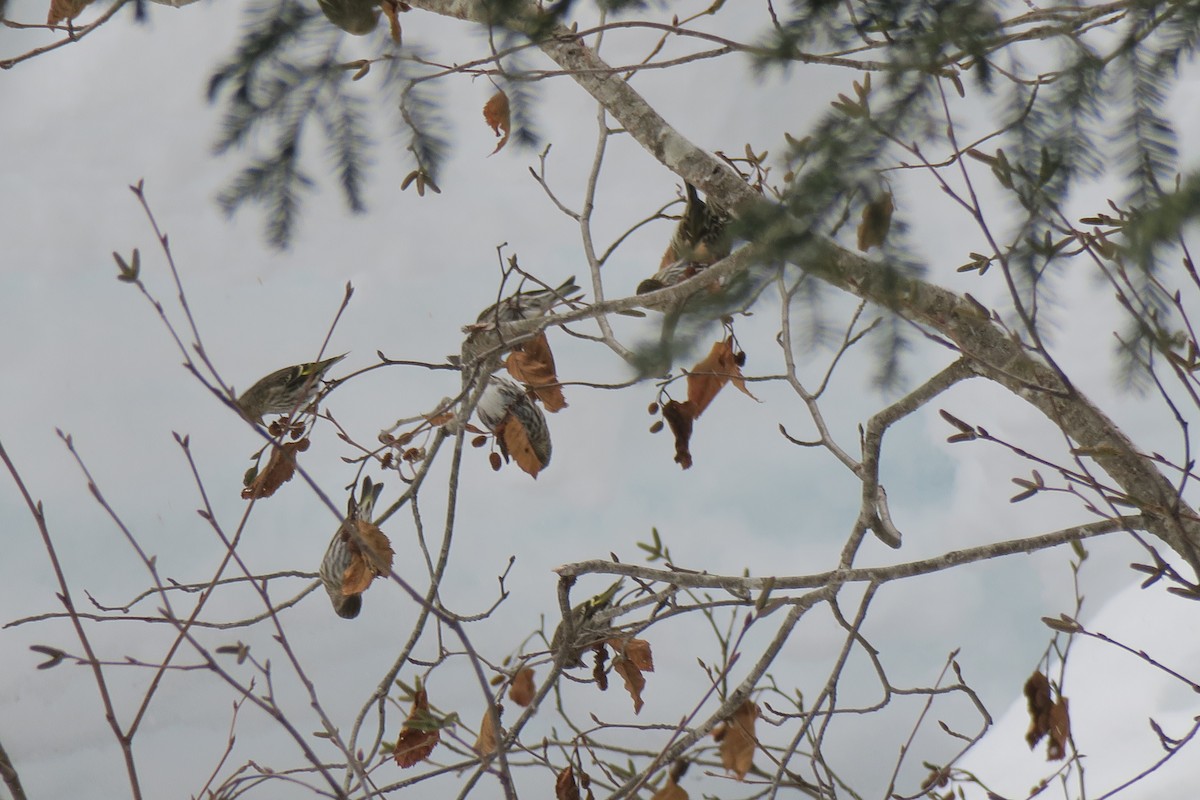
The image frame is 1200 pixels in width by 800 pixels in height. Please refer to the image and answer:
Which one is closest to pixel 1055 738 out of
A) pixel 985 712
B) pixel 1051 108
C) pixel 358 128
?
pixel 985 712

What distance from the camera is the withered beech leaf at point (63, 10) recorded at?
1857mm

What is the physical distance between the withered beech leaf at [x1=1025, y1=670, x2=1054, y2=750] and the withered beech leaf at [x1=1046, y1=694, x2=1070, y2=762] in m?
0.01

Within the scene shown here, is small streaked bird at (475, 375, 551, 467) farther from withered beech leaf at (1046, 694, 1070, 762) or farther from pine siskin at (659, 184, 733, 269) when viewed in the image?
withered beech leaf at (1046, 694, 1070, 762)

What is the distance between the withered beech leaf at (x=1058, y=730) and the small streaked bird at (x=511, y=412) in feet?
3.55

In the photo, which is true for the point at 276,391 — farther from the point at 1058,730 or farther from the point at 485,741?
the point at 1058,730

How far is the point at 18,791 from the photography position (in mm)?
1282

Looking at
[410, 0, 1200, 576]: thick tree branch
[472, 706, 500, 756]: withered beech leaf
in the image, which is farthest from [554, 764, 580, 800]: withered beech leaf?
[410, 0, 1200, 576]: thick tree branch

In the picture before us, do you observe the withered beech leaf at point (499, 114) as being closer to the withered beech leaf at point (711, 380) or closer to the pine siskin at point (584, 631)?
the withered beech leaf at point (711, 380)

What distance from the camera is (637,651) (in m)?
1.91

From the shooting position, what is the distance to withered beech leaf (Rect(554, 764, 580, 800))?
72.2 inches

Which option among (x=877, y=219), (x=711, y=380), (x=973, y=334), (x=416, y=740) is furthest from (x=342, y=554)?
(x=877, y=219)

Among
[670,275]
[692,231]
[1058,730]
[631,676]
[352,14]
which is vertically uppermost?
[692,231]

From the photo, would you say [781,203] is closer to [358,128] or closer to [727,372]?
[358,128]

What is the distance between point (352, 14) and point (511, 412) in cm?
107
